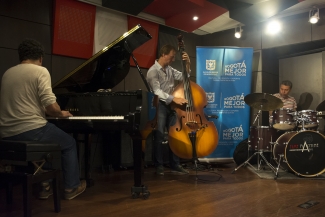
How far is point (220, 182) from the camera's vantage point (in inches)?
143

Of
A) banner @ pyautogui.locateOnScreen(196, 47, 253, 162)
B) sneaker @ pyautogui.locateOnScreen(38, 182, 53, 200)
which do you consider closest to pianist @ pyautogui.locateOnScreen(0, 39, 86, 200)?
sneaker @ pyautogui.locateOnScreen(38, 182, 53, 200)

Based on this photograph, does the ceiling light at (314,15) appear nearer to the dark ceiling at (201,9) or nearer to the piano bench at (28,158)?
the dark ceiling at (201,9)

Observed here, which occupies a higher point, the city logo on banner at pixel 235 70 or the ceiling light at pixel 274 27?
the ceiling light at pixel 274 27

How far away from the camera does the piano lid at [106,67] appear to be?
2.88m

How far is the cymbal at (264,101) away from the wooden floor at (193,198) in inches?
36.5

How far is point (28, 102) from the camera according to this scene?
2555 mm

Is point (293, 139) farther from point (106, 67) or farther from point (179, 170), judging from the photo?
point (106, 67)

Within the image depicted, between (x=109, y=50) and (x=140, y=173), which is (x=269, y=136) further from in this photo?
(x=109, y=50)

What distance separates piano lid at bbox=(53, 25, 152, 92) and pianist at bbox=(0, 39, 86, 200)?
0.42 metres

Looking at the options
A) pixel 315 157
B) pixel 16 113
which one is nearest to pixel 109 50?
pixel 16 113

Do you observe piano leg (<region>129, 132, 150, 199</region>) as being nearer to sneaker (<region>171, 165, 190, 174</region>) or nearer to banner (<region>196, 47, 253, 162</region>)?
sneaker (<region>171, 165, 190, 174</region>)

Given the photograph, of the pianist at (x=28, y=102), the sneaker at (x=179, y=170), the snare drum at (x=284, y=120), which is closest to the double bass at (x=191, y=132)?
the sneaker at (x=179, y=170)

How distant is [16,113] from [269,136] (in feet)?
10.2

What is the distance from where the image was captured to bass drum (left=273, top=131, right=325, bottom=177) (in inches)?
154
